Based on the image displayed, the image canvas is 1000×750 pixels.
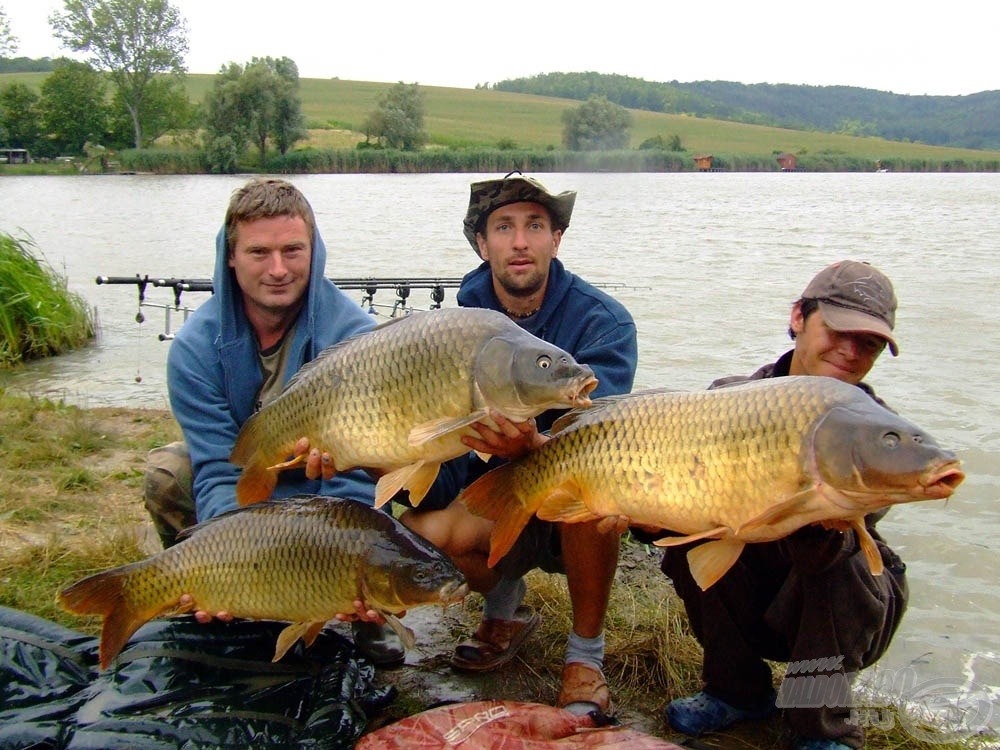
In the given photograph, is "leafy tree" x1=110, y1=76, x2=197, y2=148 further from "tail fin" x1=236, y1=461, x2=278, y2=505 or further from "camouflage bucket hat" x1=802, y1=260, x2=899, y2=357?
"camouflage bucket hat" x1=802, y1=260, x2=899, y2=357

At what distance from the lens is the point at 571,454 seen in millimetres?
1790

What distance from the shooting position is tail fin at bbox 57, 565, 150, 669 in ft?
6.25

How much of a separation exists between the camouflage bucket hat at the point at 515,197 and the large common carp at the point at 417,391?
0.66m

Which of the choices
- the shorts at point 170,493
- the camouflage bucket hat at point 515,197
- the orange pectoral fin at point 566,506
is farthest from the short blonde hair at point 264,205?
the orange pectoral fin at point 566,506

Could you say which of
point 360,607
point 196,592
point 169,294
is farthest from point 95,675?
point 169,294

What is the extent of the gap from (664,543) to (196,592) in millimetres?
983

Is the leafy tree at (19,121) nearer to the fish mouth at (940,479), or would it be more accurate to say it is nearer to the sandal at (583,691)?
the sandal at (583,691)

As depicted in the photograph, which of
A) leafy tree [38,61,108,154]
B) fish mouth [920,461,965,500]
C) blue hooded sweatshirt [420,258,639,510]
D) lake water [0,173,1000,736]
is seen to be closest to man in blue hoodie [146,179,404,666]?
blue hooded sweatshirt [420,258,639,510]

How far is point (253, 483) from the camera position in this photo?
2.10 meters

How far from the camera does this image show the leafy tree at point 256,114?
33750mm

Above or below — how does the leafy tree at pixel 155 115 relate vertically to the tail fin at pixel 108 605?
above

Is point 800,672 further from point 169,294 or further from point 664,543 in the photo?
point 169,294

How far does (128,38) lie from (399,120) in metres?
16.6

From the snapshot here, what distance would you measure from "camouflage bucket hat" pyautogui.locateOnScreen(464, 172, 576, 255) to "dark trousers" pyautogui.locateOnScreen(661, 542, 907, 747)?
3.13 feet
